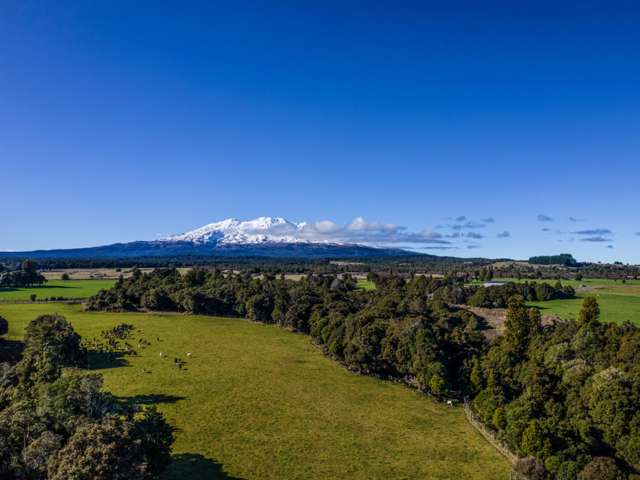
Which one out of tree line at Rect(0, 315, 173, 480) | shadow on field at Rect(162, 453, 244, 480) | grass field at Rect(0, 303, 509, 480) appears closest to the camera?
tree line at Rect(0, 315, 173, 480)

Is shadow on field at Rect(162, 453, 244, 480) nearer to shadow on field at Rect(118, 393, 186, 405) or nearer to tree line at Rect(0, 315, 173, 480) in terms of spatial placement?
tree line at Rect(0, 315, 173, 480)

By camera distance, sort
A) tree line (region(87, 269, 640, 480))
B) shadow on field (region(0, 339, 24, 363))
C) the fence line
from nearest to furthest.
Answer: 1. tree line (region(87, 269, 640, 480))
2. the fence line
3. shadow on field (region(0, 339, 24, 363))

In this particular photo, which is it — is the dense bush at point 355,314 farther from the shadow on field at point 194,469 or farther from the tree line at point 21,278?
the tree line at point 21,278

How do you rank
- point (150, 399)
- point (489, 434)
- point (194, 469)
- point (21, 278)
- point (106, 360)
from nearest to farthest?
1. point (194, 469)
2. point (489, 434)
3. point (150, 399)
4. point (106, 360)
5. point (21, 278)

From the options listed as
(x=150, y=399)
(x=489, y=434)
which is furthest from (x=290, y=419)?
(x=489, y=434)

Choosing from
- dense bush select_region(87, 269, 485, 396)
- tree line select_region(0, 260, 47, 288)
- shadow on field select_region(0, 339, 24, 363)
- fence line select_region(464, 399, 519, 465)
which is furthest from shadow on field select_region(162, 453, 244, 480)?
tree line select_region(0, 260, 47, 288)

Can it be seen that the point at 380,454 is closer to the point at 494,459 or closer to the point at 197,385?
the point at 494,459

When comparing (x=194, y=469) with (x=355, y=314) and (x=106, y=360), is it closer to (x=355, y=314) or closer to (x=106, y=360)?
(x=106, y=360)
